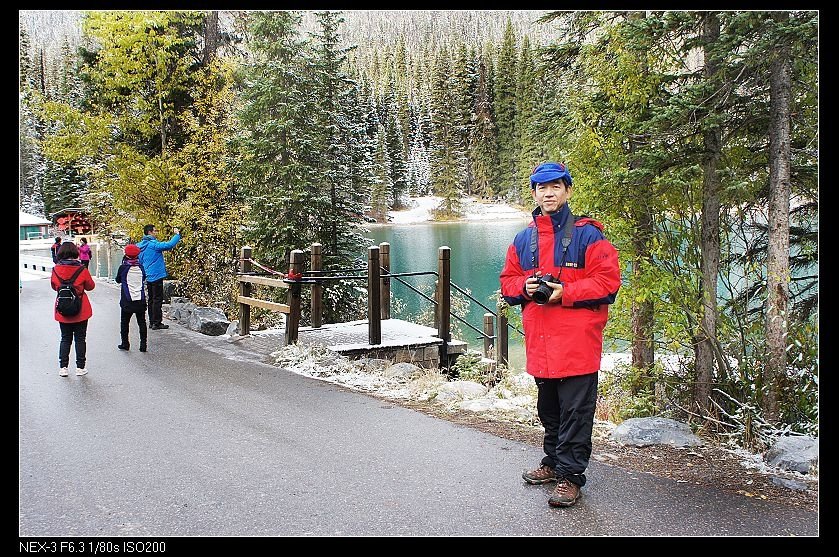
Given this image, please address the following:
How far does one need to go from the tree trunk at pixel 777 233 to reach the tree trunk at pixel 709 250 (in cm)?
67

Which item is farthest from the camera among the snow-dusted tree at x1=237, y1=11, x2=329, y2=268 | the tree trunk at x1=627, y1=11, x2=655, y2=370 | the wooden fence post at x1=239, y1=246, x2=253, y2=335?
the snow-dusted tree at x1=237, y1=11, x2=329, y2=268

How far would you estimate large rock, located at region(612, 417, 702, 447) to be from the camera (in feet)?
14.7

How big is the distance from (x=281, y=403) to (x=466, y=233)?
31094 mm

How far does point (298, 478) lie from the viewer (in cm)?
400

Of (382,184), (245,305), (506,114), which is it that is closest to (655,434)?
(245,305)

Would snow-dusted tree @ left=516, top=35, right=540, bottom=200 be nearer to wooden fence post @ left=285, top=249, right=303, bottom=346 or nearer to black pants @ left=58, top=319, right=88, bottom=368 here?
wooden fence post @ left=285, top=249, right=303, bottom=346

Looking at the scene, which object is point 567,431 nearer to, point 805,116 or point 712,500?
point 712,500

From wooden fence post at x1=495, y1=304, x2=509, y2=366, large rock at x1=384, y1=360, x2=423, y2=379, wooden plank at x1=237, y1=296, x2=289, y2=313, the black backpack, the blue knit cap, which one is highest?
the blue knit cap

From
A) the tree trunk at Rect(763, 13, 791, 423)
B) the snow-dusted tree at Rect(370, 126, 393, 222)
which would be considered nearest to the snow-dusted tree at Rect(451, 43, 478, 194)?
the snow-dusted tree at Rect(370, 126, 393, 222)

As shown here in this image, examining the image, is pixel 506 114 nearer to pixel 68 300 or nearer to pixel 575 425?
pixel 68 300

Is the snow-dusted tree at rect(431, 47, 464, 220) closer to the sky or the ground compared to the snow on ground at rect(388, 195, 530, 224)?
closer to the sky

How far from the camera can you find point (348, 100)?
17984 mm

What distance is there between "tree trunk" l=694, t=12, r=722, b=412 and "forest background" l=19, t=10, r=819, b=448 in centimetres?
2
